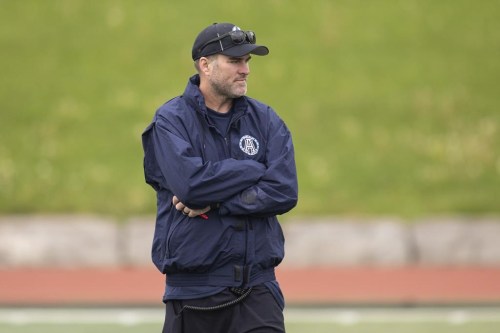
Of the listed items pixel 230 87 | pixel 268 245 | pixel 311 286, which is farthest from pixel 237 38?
pixel 311 286

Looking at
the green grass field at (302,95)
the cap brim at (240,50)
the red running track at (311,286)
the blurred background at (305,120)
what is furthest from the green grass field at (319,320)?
the cap brim at (240,50)

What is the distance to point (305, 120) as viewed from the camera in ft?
58.0

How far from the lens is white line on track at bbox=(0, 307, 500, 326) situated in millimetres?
10641

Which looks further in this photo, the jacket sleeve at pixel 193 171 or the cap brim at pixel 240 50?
the cap brim at pixel 240 50

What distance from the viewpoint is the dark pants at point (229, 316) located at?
16.5ft

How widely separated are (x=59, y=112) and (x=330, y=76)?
4.40m

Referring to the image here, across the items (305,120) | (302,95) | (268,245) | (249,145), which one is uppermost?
(302,95)

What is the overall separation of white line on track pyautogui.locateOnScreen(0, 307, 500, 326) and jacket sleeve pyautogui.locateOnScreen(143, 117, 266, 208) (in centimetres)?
561

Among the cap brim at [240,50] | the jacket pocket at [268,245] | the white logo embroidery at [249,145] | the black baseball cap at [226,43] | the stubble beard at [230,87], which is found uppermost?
the black baseball cap at [226,43]

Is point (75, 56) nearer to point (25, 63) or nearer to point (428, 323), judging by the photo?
point (25, 63)

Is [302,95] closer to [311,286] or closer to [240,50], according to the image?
[311,286]

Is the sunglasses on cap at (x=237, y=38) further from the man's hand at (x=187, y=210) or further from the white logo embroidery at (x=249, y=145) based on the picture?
the man's hand at (x=187, y=210)

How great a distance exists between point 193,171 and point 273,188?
38 cm

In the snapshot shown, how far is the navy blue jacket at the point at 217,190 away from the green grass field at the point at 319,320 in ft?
16.3
